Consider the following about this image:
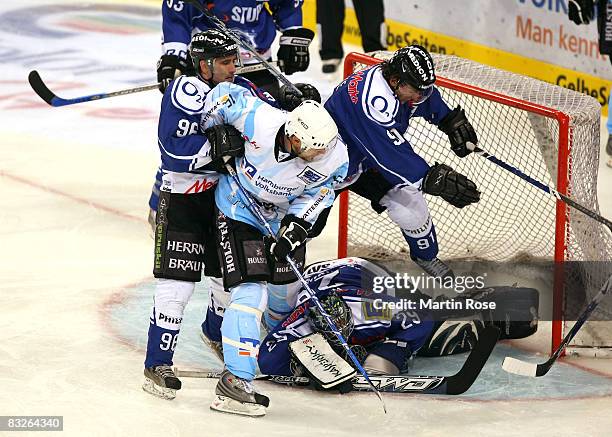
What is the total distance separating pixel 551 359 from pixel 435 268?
2.56ft

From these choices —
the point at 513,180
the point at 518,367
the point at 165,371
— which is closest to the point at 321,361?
the point at 165,371

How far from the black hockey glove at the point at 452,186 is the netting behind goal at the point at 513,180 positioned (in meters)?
0.35

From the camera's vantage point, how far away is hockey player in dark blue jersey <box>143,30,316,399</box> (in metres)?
4.59

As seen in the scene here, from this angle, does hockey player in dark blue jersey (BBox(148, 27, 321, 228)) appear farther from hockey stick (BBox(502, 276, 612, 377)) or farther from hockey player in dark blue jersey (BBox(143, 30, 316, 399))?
hockey stick (BBox(502, 276, 612, 377))

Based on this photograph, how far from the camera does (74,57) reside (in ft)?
32.6

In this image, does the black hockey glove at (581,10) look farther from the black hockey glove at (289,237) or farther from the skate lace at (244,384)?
the skate lace at (244,384)

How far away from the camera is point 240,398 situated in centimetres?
442

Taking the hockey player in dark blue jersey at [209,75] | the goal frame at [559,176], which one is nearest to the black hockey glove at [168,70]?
the hockey player in dark blue jersey at [209,75]

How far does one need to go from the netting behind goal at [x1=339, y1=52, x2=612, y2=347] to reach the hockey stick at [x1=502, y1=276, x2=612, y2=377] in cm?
25

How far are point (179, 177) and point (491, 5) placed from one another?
477 centimetres

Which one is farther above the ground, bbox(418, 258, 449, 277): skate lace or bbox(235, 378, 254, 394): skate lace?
bbox(235, 378, 254, 394): skate lace

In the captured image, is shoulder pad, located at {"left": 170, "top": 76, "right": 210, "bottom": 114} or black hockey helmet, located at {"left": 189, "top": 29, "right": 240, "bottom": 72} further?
black hockey helmet, located at {"left": 189, "top": 29, "right": 240, "bottom": 72}

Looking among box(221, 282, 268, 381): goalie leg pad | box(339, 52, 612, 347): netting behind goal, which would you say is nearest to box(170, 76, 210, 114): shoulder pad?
box(221, 282, 268, 381): goalie leg pad

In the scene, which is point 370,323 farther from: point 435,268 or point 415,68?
point 415,68
